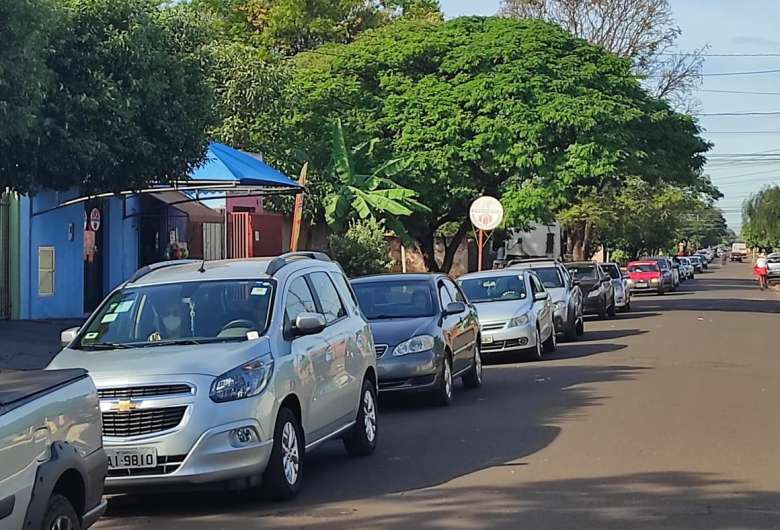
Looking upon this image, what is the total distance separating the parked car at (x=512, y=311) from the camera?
64.6 feet

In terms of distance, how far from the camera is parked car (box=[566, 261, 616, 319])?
32312 millimetres

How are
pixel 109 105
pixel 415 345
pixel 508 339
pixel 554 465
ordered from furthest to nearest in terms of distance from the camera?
1. pixel 508 339
2. pixel 109 105
3. pixel 415 345
4. pixel 554 465

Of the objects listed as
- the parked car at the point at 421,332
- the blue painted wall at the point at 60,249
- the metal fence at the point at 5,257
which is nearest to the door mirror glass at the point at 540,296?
the parked car at the point at 421,332

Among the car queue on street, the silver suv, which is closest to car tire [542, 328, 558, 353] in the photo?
the car queue on street

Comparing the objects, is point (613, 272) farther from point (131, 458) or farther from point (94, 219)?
point (131, 458)

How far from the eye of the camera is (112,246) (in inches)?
1013

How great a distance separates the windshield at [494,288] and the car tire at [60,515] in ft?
→ 48.2

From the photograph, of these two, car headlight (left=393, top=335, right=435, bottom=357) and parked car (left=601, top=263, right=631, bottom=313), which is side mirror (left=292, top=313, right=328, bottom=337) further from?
parked car (left=601, top=263, right=631, bottom=313)

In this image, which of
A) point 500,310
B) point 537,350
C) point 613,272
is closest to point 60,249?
point 500,310

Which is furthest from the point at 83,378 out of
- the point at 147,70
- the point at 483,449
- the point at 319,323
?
the point at 147,70

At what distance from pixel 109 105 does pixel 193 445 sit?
9908 millimetres

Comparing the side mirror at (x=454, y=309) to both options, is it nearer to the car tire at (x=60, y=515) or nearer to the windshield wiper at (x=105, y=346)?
the windshield wiper at (x=105, y=346)

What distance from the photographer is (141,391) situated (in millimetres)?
8414

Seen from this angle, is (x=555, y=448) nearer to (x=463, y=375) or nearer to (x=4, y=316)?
(x=463, y=375)
